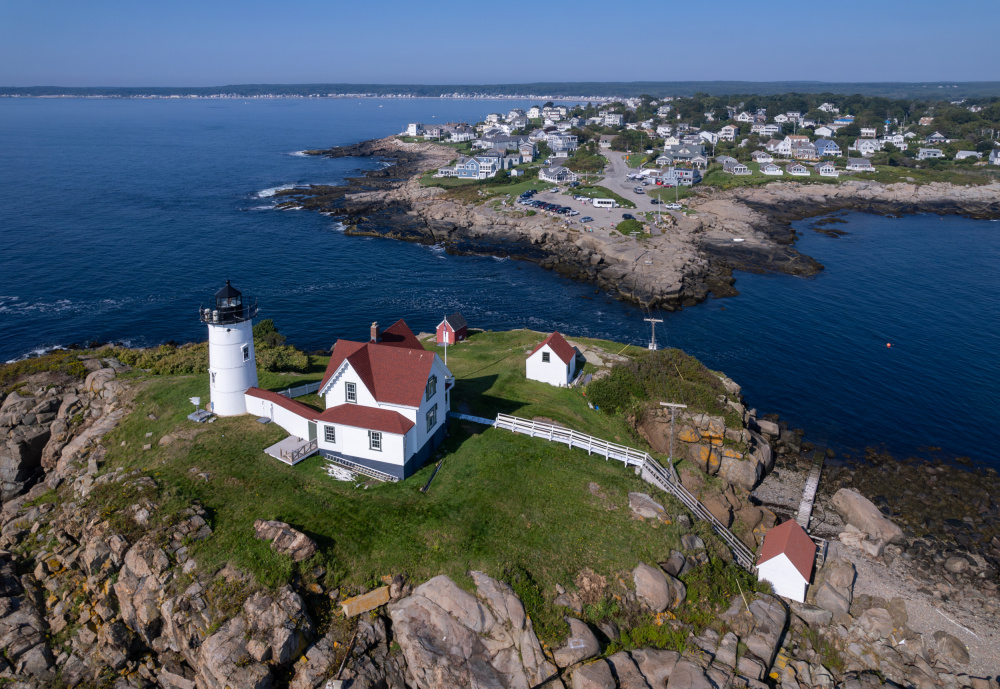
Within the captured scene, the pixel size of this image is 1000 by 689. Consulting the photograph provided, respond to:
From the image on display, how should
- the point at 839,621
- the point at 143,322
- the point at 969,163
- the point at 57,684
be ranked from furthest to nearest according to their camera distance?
the point at 969,163
the point at 143,322
the point at 839,621
the point at 57,684

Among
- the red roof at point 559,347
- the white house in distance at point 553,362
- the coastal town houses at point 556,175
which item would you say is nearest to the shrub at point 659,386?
the white house in distance at point 553,362

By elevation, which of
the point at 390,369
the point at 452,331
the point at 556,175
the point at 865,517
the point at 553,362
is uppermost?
the point at 556,175

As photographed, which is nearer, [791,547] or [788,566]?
[788,566]

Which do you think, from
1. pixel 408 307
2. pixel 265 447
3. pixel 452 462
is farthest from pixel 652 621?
pixel 408 307

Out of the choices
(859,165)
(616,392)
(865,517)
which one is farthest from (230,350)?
(859,165)

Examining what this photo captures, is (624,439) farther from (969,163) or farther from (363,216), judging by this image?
(969,163)

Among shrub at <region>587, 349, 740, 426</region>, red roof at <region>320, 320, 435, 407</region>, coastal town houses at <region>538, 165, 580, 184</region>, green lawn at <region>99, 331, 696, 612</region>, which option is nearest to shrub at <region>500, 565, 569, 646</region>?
green lawn at <region>99, 331, 696, 612</region>

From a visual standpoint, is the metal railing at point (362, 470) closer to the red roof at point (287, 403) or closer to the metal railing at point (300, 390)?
the red roof at point (287, 403)

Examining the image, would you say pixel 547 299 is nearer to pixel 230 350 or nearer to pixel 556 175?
pixel 230 350

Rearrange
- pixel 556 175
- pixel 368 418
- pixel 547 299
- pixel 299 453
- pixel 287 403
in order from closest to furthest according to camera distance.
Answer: pixel 368 418, pixel 299 453, pixel 287 403, pixel 547 299, pixel 556 175
